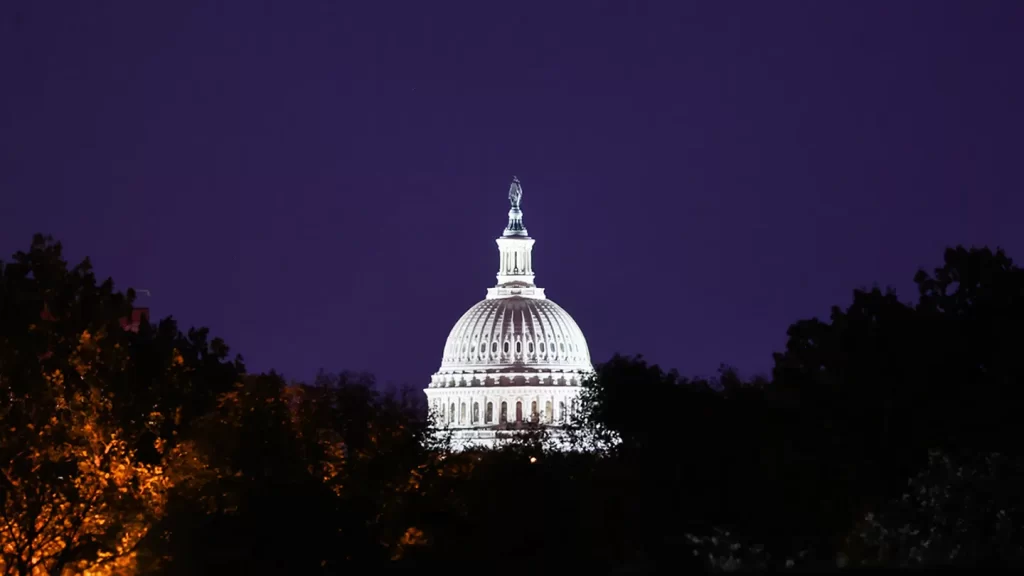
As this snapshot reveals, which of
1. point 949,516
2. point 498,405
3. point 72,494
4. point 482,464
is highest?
point 498,405

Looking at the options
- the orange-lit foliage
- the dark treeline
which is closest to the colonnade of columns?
the dark treeline

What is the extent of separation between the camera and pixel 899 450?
175ft

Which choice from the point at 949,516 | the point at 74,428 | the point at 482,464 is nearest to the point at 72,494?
the point at 74,428

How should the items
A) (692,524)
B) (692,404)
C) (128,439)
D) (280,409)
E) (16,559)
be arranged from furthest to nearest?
1. (692,404)
2. (692,524)
3. (280,409)
4. (128,439)
5. (16,559)

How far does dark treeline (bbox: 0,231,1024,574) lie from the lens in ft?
150

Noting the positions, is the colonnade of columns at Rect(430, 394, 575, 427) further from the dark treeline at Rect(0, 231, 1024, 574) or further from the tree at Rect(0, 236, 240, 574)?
the tree at Rect(0, 236, 240, 574)

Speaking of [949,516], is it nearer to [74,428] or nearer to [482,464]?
[74,428]

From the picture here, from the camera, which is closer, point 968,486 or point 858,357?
point 968,486

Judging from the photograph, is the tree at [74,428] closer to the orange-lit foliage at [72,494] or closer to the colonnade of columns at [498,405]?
the orange-lit foliage at [72,494]

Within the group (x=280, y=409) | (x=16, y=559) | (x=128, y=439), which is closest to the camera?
(x=16, y=559)

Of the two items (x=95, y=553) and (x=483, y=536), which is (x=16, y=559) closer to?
(x=95, y=553)

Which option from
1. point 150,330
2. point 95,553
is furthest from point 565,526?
point 95,553

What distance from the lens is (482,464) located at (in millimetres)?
65812

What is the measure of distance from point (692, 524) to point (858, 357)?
6.06 metres
